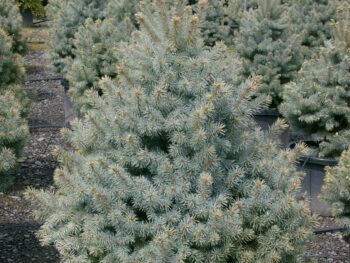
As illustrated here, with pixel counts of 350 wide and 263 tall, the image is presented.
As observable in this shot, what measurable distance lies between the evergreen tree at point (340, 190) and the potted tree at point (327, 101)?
988mm

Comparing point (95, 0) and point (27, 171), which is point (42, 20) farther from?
point (27, 171)

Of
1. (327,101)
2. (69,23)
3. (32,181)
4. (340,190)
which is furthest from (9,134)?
(69,23)

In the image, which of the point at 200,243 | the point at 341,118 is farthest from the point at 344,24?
the point at 200,243

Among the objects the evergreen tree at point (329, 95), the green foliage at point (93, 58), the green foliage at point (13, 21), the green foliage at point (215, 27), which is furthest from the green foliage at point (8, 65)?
the green foliage at point (215, 27)

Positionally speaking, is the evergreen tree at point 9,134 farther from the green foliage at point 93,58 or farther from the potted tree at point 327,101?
the potted tree at point 327,101

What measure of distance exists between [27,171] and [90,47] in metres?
1.96

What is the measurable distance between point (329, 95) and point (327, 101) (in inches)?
4.2

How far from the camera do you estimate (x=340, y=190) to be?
5504 mm

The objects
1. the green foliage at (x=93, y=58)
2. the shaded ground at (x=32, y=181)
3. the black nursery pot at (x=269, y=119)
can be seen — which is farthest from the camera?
the black nursery pot at (x=269, y=119)

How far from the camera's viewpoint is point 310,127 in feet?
23.2

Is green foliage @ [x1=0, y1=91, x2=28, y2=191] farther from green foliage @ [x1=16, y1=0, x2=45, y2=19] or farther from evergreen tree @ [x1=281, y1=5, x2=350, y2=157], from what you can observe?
green foliage @ [x1=16, y1=0, x2=45, y2=19]

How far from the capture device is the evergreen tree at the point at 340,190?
18.0 feet

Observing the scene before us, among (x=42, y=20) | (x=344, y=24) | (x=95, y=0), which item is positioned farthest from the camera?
(x=42, y=20)

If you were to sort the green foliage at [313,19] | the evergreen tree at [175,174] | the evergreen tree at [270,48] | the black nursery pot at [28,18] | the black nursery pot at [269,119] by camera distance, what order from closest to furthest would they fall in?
the evergreen tree at [175,174] < the evergreen tree at [270,48] < the black nursery pot at [269,119] < the green foliage at [313,19] < the black nursery pot at [28,18]
